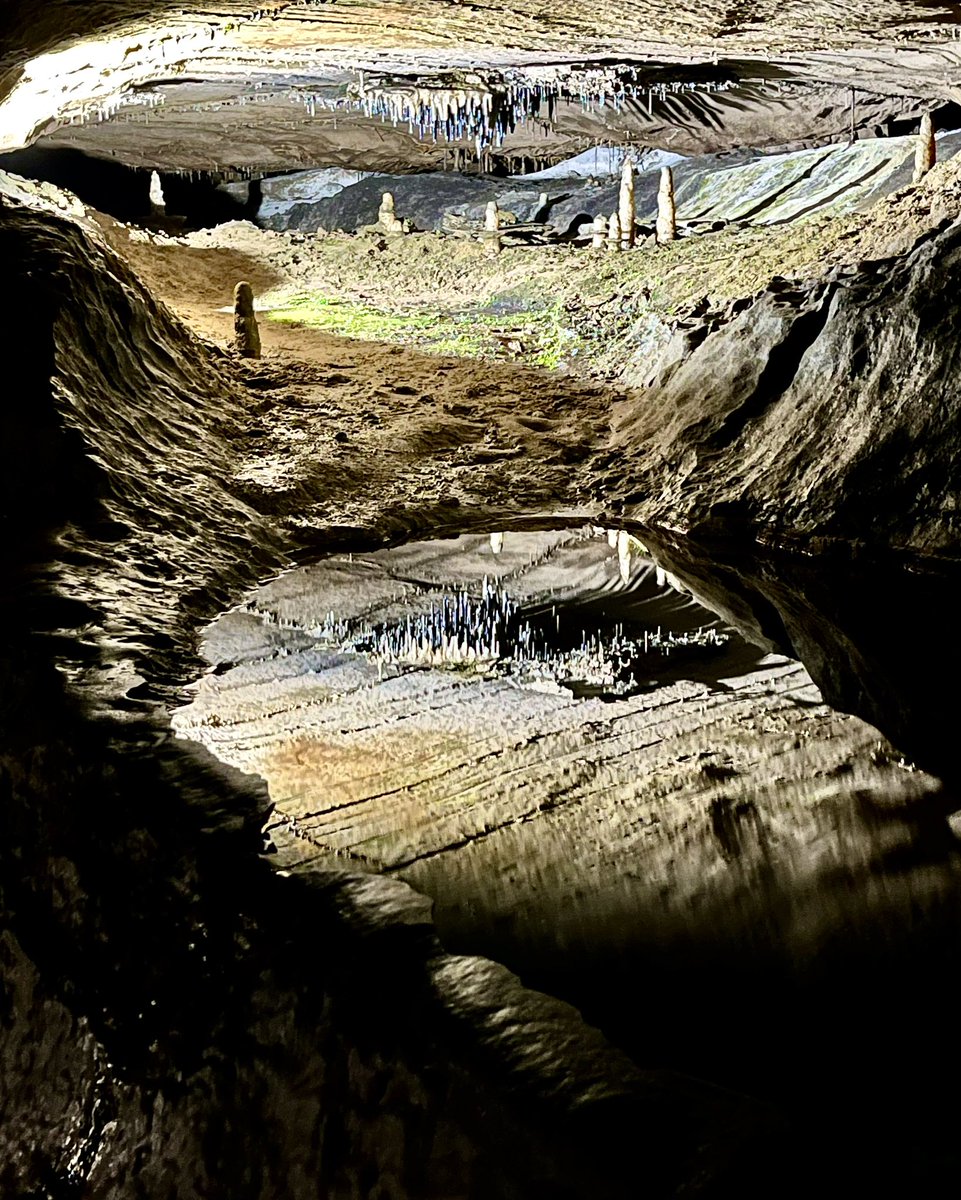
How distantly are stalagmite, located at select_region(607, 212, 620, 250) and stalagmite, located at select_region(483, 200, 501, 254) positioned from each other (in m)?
1.82

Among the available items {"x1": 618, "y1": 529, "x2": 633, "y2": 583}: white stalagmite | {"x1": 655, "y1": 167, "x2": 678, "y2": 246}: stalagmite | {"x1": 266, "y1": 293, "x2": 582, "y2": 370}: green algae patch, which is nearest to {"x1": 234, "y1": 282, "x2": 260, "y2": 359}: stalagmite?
{"x1": 266, "y1": 293, "x2": 582, "y2": 370}: green algae patch

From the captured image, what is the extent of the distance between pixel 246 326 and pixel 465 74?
3619 mm

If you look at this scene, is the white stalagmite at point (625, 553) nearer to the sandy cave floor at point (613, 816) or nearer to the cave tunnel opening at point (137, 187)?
the sandy cave floor at point (613, 816)

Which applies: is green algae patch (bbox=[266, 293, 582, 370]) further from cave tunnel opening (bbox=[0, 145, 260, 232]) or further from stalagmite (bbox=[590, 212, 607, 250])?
cave tunnel opening (bbox=[0, 145, 260, 232])

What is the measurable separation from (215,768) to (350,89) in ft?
36.1

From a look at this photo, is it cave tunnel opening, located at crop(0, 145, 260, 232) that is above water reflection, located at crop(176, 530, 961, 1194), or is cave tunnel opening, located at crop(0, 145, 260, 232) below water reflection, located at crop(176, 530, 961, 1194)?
below

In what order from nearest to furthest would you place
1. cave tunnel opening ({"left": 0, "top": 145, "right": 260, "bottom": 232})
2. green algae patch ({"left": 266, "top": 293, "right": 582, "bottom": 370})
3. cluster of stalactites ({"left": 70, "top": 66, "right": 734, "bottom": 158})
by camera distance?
cluster of stalactites ({"left": 70, "top": 66, "right": 734, "bottom": 158})
green algae patch ({"left": 266, "top": 293, "right": 582, "bottom": 370})
cave tunnel opening ({"left": 0, "top": 145, "right": 260, "bottom": 232})

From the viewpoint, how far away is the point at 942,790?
329 centimetres

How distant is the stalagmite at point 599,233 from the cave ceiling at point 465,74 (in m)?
1.33

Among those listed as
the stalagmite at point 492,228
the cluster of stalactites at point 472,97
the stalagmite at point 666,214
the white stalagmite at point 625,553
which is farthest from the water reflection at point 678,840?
the stalagmite at point 492,228

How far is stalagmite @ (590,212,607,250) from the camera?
15.1 m

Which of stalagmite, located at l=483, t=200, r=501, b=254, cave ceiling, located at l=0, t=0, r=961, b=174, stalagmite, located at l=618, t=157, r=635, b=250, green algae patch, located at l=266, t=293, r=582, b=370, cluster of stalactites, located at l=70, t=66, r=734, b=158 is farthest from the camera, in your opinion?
stalagmite, located at l=483, t=200, r=501, b=254

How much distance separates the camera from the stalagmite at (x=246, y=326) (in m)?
9.95

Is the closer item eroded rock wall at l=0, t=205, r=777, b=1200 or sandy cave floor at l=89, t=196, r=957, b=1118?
eroded rock wall at l=0, t=205, r=777, b=1200
